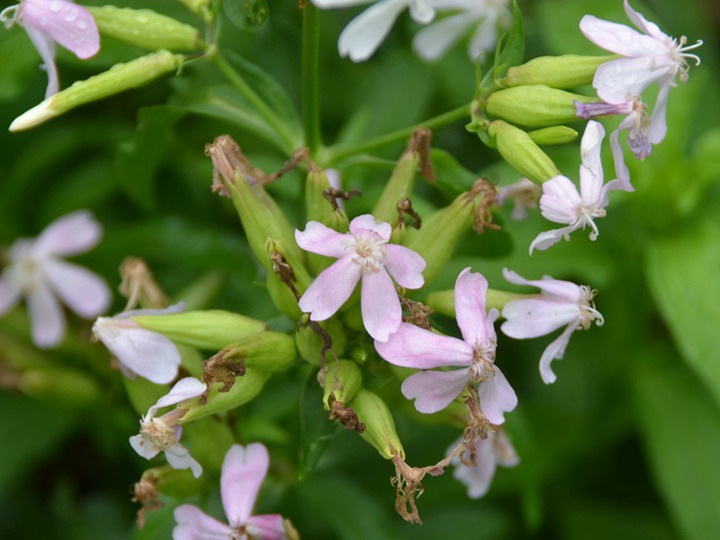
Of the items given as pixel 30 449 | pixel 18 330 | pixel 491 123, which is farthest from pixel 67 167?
pixel 491 123

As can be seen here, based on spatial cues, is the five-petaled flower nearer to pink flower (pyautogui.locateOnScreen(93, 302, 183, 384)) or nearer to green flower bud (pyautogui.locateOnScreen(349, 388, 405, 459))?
green flower bud (pyautogui.locateOnScreen(349, 388, 405, 459))

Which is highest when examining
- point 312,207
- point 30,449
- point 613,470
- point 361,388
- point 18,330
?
point 312,207

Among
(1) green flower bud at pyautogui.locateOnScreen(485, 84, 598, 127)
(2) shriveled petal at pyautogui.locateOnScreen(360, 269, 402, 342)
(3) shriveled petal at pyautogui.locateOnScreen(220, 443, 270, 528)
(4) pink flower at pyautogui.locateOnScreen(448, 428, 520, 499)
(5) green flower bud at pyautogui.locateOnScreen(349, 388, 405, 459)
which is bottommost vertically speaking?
(4) pink flower at pyautogui.locateOnScreen(448, 428, 520, 499)

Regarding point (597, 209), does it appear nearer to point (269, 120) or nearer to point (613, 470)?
point (269, 120)

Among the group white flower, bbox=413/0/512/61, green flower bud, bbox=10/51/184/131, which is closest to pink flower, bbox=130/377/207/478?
green flower bud, bbox=10/51/184/131

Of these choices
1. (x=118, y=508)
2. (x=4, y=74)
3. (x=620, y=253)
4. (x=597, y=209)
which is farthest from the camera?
(x=118, y=508)
